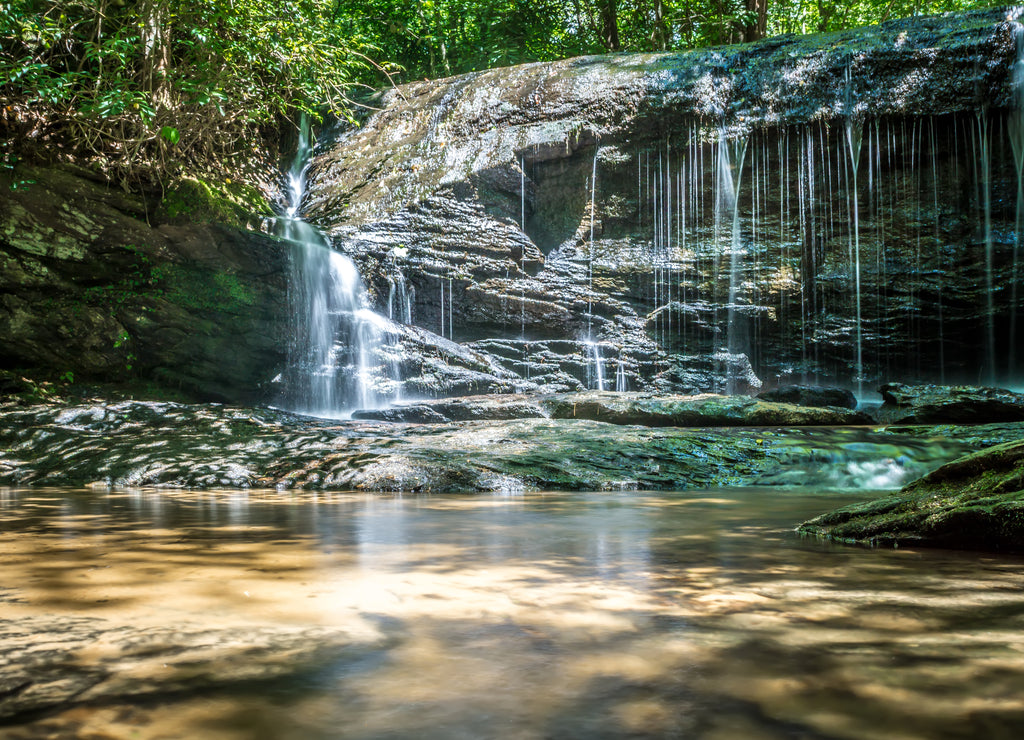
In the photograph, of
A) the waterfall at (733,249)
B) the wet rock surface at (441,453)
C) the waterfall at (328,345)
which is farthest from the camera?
the waterfall at (733,249)

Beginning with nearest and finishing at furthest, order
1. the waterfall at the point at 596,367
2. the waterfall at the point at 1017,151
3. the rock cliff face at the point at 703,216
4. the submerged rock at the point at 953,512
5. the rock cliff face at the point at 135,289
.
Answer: the submerged rock at the point at 953,512 < the rock cliff face at the point at 135,289 < the waterfall at the point at 1017,151 < the rock cliff face at the point at 703,216 < the waterfall at the point at 596,367

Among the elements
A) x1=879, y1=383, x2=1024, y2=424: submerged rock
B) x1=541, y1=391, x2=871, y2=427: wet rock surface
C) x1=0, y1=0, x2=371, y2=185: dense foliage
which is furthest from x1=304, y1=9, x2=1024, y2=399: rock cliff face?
x1=879, y1=383, x2=1024, y2=424: submerged rock

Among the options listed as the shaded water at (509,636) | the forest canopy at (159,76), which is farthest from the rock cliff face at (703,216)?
the shaded water at (509,636)

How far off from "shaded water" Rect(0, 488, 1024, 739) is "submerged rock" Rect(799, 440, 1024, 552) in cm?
20

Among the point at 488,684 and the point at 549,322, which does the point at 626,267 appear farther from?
the point at 488,684

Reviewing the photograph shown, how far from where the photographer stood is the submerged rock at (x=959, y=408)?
8.02 meters

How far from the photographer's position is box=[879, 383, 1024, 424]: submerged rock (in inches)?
316

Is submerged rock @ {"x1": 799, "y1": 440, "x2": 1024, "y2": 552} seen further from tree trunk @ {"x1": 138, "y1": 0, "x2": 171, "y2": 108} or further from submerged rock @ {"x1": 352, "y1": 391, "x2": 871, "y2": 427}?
tree trunk @ {"x1": 138, "y1": 0, "x2": 171, "y2": 108}

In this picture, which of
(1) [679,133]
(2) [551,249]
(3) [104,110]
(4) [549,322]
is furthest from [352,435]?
(1) [679,133]

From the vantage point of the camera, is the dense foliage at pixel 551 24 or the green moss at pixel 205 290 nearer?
the green moss at pixel 205 290

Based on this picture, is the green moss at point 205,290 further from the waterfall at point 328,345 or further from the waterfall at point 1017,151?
the waterfall at point 1017,151

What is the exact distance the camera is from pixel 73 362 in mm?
9148

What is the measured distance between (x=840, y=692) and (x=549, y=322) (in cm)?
1149

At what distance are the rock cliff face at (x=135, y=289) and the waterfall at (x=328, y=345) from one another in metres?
0.26
